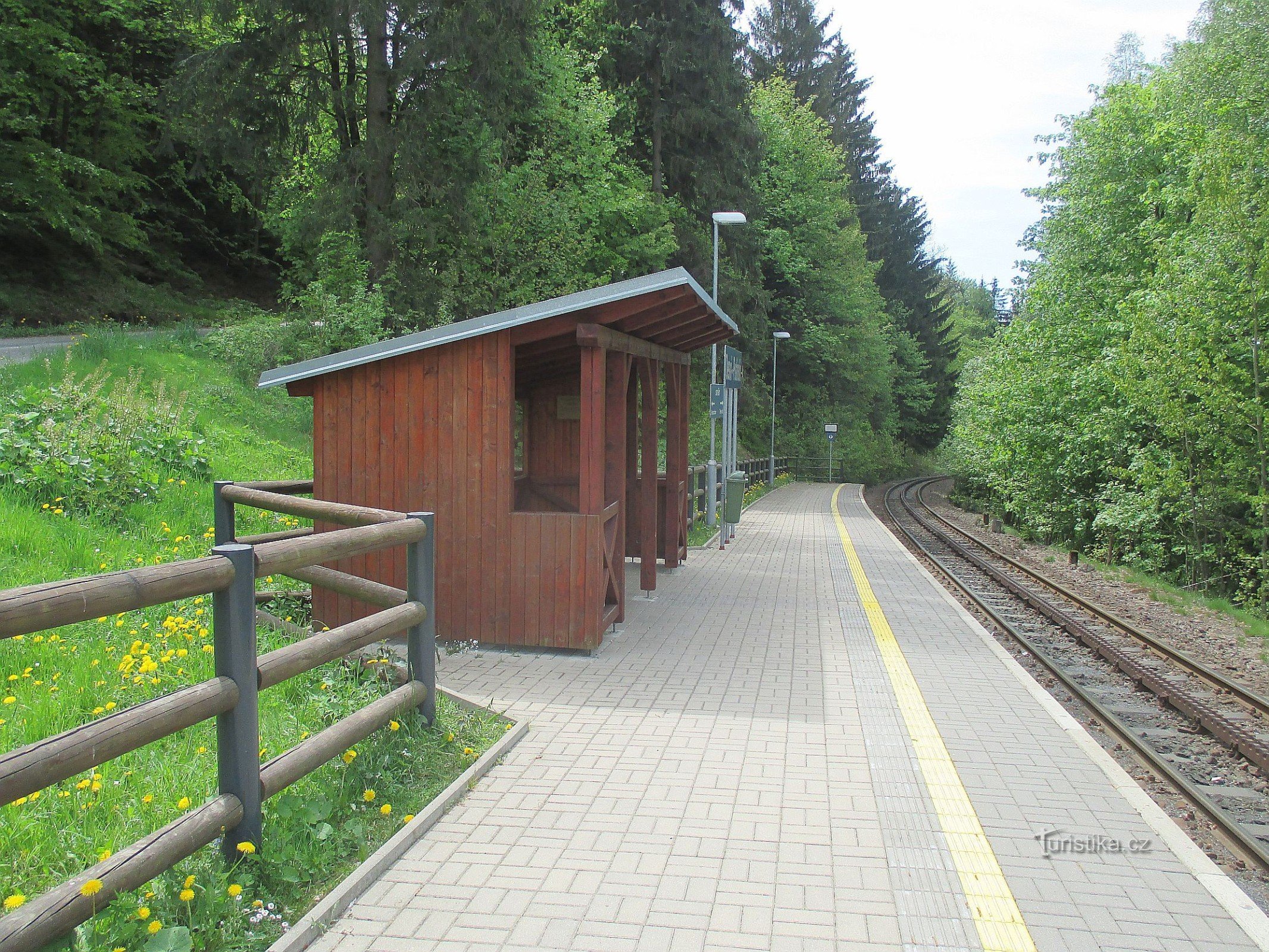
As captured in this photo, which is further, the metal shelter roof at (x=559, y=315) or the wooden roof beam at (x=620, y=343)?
the wooden roof beam at (x=620, y=343)

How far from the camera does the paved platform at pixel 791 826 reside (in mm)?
3521

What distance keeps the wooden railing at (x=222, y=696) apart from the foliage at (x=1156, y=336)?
11.2m

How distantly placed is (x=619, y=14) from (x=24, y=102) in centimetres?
1512

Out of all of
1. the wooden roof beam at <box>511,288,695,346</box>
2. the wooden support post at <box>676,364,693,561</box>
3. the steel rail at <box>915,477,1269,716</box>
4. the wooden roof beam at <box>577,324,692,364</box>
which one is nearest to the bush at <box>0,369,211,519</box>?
the wooden roof beam at <box>511,288,695,346</box>

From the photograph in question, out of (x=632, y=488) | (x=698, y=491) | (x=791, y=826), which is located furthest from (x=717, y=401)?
(x=791, y=826)

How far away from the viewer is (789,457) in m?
44.2

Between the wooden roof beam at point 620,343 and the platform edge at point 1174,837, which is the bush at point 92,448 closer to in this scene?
the wooden roof beam at point 620,343

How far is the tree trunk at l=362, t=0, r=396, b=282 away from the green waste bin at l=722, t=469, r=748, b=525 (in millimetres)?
8096

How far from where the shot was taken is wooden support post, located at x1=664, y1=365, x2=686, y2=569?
11.7 m

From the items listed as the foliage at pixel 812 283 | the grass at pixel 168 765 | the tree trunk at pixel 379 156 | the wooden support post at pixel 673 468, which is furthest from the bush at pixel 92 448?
the foliage at pixel 812 283

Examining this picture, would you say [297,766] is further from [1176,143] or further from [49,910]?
[1176,143]

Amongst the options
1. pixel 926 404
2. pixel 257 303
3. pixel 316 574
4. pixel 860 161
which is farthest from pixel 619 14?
pixel 926 404

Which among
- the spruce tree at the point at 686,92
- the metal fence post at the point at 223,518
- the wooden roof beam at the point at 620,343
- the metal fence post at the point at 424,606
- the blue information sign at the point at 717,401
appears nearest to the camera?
the metal fence post at the point at 424,606

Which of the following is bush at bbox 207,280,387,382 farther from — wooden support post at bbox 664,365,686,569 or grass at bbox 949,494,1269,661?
grass at bbox 949,494,1269,661
